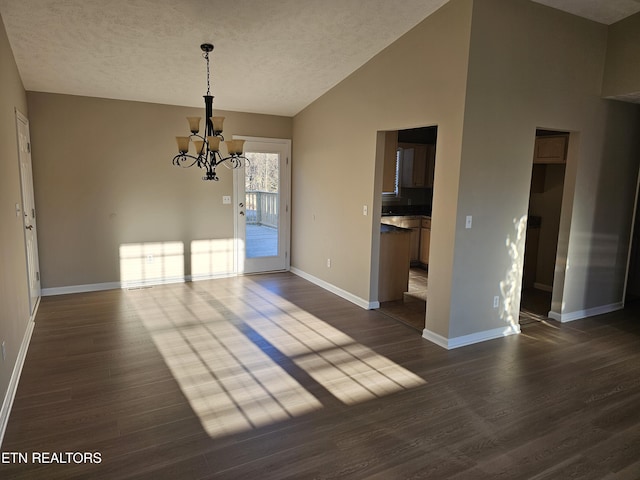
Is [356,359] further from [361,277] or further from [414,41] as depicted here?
[414,41]

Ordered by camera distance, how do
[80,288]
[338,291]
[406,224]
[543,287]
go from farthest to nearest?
1. [406,224]
2. [543,287]
3. [338,291]
4. [80,288]

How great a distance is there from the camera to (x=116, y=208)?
549 centimetres

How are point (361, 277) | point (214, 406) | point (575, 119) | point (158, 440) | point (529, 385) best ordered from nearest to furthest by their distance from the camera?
point (158, 440), point (214, 406), point (529, 385), point (575, 119), point (361, 277)

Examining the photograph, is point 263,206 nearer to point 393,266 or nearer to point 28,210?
point 393,266

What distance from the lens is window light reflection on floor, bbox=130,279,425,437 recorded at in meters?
2.88

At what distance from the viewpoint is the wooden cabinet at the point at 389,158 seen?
482cm

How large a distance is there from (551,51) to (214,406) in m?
4.20

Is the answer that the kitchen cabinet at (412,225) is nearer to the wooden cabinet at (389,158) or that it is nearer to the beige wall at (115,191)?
the wooden cabinet at (389,158)

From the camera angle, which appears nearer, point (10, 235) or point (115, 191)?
point (10, 235)

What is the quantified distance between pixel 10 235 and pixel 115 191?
2250 millimetres

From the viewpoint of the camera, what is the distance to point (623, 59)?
4121 mm

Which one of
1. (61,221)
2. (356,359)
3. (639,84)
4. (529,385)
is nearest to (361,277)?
(356,359)

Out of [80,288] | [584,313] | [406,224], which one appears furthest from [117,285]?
[584,313]

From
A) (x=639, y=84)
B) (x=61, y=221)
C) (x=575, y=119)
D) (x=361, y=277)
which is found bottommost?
(x=361, y=277)
